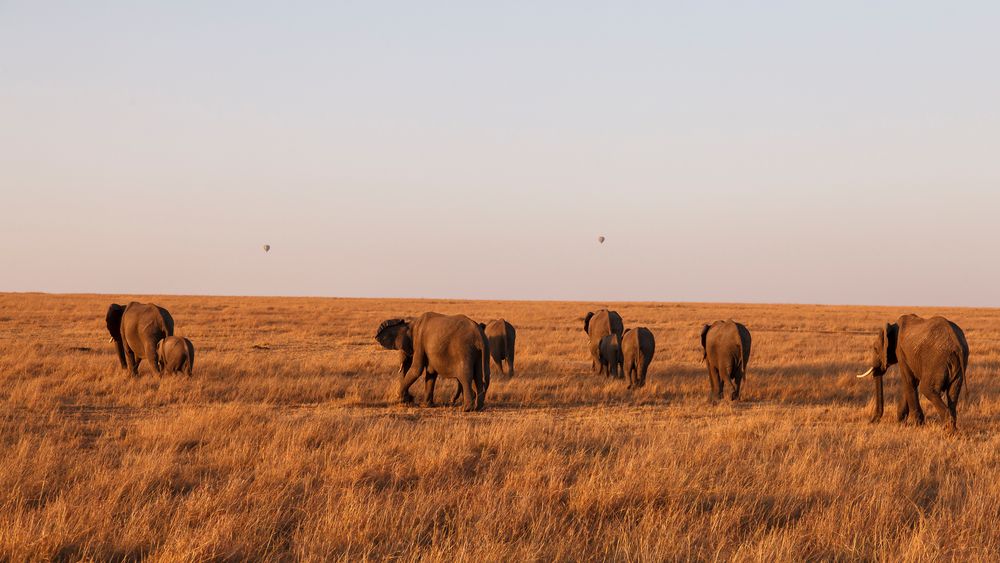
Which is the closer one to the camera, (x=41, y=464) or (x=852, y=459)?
(x=41, y=464)

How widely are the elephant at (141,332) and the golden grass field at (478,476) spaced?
118 centimetres

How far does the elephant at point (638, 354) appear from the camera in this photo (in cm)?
1811

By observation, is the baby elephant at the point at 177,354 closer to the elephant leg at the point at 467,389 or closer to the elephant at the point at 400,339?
the elephant at the point at 400,339

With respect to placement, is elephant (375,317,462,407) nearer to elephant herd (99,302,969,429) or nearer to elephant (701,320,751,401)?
elephant herd (99,302,969,429)

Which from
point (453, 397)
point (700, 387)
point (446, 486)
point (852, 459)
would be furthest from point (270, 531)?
point (700, 387)

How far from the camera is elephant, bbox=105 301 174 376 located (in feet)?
60.0

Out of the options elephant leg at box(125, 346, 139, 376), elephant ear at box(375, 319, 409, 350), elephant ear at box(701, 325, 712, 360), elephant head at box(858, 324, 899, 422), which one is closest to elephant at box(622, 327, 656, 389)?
elephant ear at box(701, 325, 712, 360)

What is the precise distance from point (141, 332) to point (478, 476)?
12681 mm

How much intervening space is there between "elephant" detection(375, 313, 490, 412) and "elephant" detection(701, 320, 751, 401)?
495cm

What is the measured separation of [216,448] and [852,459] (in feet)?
24.7

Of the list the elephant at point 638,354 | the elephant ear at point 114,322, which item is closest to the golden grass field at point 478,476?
the elephant at point 638,354

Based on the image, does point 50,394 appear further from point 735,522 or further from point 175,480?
point 735,522

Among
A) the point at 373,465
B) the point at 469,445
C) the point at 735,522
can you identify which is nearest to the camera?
the point at 735,522

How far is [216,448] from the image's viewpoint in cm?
991
